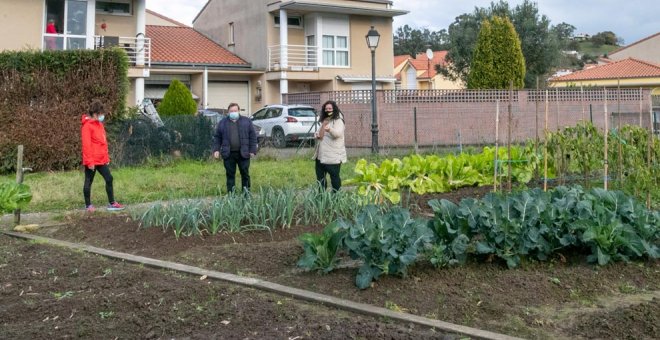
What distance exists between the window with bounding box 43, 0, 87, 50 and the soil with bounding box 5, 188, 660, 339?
2167 centimetres

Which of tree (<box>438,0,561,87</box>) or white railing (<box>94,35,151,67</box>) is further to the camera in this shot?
tree (<box>438,0,561,87</box>)

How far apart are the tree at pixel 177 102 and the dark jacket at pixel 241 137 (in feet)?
44.3

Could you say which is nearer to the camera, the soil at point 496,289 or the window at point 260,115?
the soil at point 496,289

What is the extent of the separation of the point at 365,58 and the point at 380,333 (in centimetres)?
3275

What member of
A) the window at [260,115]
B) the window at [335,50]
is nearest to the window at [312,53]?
the window at [335,50]

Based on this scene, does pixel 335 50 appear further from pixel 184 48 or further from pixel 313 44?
pixel 184 48

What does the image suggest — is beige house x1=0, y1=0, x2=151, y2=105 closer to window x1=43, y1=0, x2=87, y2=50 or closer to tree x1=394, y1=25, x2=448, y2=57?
A: window x1=43, y1=0, x2=87, y2=50

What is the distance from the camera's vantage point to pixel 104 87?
16984mm

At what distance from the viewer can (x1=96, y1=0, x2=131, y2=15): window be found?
29.0 m

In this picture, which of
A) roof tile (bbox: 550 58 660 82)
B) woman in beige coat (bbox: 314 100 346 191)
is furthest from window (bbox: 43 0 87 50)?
roof tile (bbox: 550 58 660 82)

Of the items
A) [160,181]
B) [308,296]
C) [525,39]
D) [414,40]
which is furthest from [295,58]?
[414,40]

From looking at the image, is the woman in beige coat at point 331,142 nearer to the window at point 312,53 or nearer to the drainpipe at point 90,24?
the drainpipe at point 90,24

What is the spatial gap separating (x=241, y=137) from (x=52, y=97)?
8.00 m

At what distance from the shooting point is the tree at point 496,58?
29.9m
